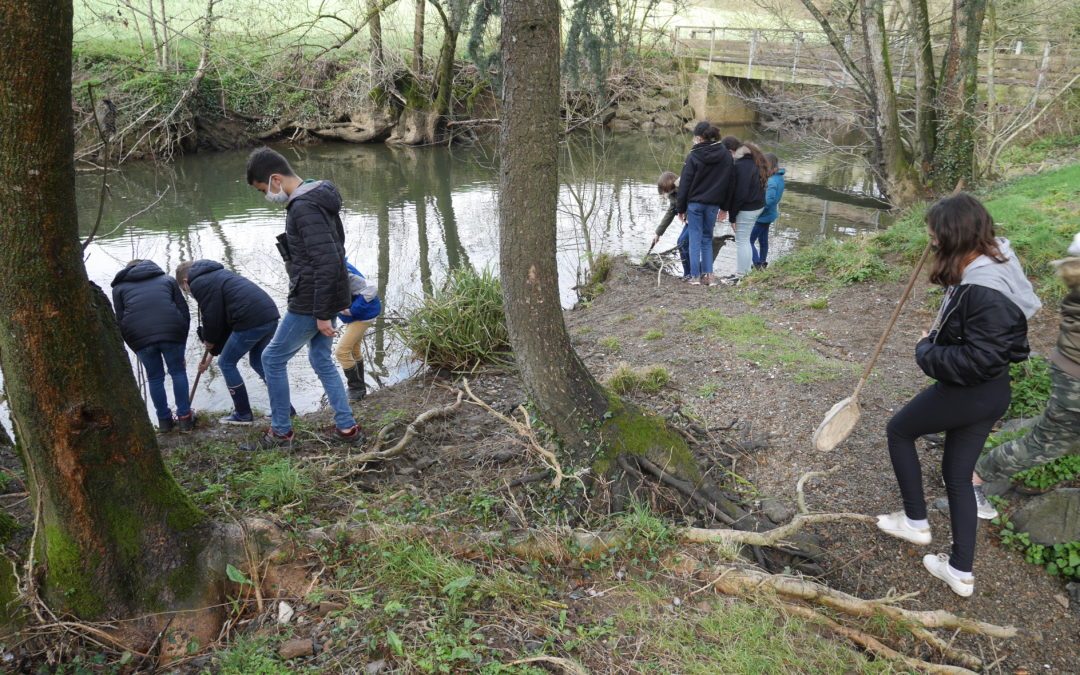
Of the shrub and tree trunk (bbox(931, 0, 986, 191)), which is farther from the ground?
tree trunk (bbox(931, 0, 986, 191))

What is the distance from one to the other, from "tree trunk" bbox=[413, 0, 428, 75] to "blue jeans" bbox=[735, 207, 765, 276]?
12.8 metres

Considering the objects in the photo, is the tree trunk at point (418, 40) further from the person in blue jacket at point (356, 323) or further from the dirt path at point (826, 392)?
the person in blue jacket at point (356, 323)

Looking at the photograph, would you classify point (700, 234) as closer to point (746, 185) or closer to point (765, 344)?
point (746, 185)

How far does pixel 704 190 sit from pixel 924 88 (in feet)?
20.8

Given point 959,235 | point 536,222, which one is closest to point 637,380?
point 536,222

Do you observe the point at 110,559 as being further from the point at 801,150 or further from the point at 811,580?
the point at 801,150

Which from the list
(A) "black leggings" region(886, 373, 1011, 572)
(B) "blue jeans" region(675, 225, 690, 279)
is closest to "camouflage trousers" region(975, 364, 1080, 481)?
(A) "black leggings" region(886, 373, 1011, 572)

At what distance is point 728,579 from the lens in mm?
2980

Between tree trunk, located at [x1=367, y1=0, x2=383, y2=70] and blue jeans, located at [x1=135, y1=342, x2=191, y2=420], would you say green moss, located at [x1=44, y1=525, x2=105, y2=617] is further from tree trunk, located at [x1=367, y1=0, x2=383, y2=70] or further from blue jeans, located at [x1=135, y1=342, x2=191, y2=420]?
tree trunk, located at [x1=367, y1=0, x2=383, y2=70]

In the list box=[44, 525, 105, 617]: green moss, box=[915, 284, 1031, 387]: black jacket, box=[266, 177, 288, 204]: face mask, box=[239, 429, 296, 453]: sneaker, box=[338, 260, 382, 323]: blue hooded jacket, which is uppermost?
box=[266, 177, 288, 204]: face mask

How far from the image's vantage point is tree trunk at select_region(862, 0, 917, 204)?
1191 cm

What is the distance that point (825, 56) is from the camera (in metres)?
17.8

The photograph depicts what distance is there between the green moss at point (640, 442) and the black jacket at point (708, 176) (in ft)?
16.0

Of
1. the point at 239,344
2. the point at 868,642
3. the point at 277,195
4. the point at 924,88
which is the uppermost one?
the point at 924,88
